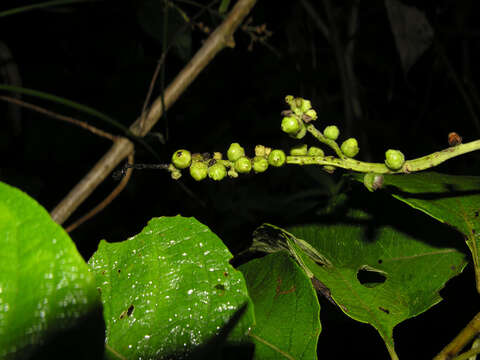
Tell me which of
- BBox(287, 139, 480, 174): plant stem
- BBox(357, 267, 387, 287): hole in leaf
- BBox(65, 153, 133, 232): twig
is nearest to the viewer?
BBox(287, 139, 480, 174): plant stem

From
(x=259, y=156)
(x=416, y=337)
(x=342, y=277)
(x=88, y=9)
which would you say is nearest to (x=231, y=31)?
(x=259, y=156)

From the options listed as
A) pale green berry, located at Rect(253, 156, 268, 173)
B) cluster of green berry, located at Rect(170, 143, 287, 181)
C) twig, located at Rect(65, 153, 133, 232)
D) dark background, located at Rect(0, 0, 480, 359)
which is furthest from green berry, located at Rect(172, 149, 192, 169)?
dark background, located at Rect(0, 0, 480, 359)

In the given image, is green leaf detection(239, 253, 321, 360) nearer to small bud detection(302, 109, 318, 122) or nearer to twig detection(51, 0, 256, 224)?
small bud detection(302, 109, 318, 122)

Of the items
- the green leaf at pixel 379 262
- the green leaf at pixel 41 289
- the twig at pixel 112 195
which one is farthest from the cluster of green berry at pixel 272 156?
the twig at pixel 112 195

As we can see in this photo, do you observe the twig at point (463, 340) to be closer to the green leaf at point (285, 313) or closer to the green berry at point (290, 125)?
the green leaf at point (285, 313)

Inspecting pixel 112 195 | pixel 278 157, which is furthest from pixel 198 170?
pixel 112 195
